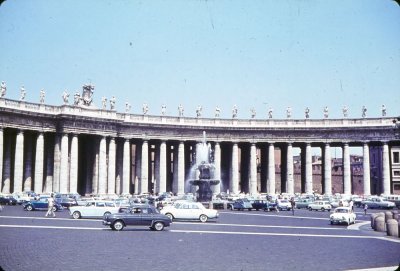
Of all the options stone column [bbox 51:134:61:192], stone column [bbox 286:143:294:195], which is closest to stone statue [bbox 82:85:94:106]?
stone column [bbox 51:134:61:192]

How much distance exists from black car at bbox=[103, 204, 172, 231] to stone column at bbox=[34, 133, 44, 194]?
46.6 meters

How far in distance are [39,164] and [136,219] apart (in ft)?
159

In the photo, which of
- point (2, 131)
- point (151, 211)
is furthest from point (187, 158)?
point (151, 211)

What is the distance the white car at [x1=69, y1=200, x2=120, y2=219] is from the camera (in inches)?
1794

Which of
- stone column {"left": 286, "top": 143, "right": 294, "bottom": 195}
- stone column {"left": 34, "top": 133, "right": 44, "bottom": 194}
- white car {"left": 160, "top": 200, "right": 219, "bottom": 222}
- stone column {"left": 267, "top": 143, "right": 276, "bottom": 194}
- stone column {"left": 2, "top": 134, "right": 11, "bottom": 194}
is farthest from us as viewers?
stone column {"left": 267, "top": 143, "right": 276, "bottom": 194}

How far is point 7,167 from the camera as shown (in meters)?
77.2

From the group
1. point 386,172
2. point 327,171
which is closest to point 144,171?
point 327,171

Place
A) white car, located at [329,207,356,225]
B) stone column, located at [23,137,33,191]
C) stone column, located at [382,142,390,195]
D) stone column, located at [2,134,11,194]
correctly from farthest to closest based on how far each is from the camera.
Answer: stone column, located at [382,142,390,195]
stone column, located at [23,137,33,191]
stone column, located at [2,134,11,194]
white car, located at [329,207,356,225]

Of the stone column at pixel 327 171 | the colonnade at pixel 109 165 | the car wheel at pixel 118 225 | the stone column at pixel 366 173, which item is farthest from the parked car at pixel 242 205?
the stone column at pixel 366 173

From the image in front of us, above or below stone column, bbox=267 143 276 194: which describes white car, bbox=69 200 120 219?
below

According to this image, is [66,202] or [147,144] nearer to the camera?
[66,202]

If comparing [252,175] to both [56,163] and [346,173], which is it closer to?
[346,173]

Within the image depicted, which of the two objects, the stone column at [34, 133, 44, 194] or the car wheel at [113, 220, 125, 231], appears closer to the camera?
the car wheel at [113, 220, 125, 231]

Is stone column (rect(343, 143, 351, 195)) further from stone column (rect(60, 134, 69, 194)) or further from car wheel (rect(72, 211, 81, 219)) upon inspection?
car wheel (rect(72, 211, 81, 219))
